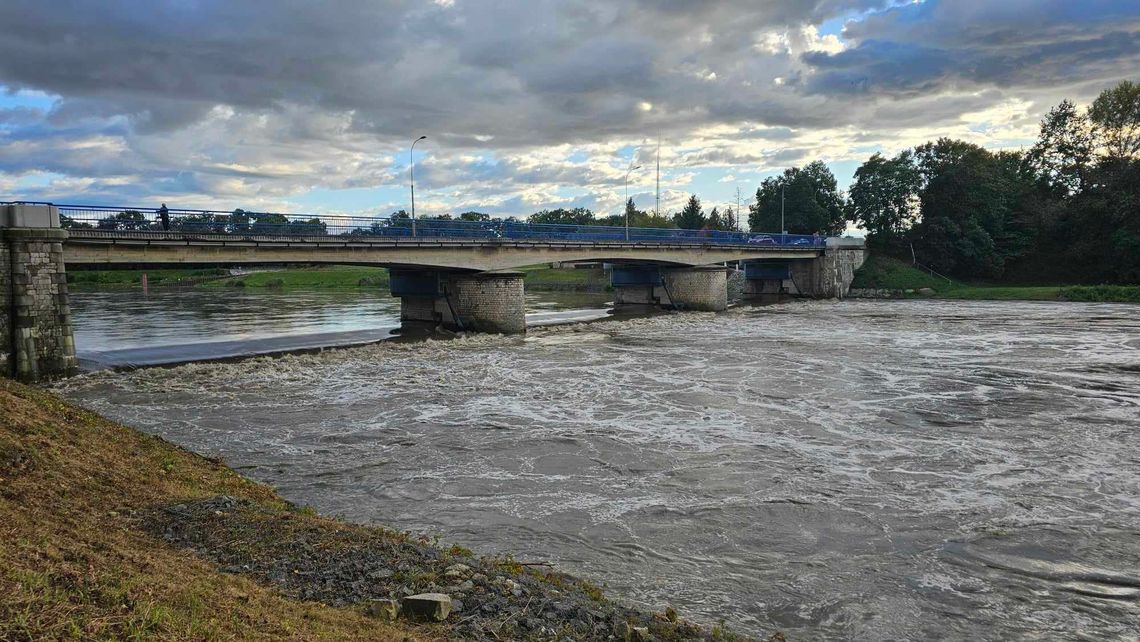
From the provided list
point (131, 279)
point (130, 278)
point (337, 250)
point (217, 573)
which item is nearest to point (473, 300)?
point (337, 250)

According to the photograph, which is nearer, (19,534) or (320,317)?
(19,534)

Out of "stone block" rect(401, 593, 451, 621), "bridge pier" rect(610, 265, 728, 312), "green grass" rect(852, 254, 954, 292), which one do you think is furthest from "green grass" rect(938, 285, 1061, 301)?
"stone block" rect(401, 593, 451, 621)

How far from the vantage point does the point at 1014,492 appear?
536 inches

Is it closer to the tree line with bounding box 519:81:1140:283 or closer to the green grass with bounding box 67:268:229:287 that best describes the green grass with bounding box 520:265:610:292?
the tree line with bounding box 519:81:1140:283

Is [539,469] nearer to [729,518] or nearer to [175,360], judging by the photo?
[729,518]

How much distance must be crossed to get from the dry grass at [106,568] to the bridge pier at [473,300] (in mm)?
31765

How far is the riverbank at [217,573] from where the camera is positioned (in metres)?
5.76

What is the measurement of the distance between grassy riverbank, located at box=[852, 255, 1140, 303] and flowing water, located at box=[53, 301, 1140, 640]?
3524 centimetres

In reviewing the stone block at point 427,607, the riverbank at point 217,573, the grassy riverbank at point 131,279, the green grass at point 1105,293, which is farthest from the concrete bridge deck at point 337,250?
the grassy riverbank at point 131,279

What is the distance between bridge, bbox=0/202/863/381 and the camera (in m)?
26.4

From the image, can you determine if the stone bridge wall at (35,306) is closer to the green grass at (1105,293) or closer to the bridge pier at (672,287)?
the bridge pier at (672,287)

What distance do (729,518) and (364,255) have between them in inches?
1191

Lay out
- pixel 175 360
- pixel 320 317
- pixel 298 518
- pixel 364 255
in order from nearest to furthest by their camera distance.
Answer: pixel 298 518 → pixel 175 360 → pixel 364 255 → pixel 320 317

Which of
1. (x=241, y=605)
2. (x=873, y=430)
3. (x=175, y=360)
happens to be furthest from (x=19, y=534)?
A: (x=175, y=360)
